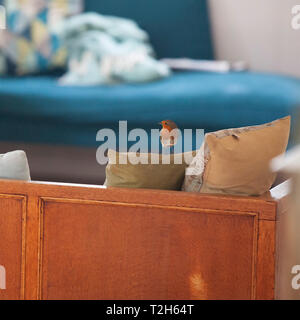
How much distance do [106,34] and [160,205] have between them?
2.54m

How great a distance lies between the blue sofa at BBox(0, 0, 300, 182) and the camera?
3391 millimetres

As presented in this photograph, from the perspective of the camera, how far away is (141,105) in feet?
11.5

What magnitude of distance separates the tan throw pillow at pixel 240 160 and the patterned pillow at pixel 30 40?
101 inches

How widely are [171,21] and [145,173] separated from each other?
2.61 metres

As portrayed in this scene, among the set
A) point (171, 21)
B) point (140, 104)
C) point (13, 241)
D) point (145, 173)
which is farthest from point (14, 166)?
point (171, 21)

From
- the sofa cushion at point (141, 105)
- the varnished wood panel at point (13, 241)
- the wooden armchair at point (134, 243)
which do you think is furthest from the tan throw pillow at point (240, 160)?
the sofa cushion at point (141, 105)

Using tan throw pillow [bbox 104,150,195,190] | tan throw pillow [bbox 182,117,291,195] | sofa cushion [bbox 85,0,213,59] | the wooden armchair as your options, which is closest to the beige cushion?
the wooden armchair

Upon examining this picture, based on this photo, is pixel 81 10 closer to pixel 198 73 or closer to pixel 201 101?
pixel 198 73

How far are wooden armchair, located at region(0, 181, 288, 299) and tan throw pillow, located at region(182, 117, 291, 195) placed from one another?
0.18ft

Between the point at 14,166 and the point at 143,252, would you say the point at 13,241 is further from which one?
the point at 143,252

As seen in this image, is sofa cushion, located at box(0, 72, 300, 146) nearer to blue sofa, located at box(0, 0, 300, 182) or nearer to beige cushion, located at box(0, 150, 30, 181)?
blue sofa, located at box(0, 0, 300, 182)

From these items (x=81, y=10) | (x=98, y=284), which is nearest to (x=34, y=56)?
(x=81, y=10)

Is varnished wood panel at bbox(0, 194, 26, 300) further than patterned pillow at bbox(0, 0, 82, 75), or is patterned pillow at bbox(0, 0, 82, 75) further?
patterned pillow at bbox(0, 0, 82, 75)
